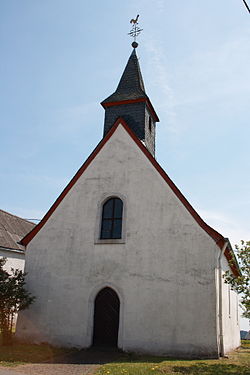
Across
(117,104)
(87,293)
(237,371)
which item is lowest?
(237,371)

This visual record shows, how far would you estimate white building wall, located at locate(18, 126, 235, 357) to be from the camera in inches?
505

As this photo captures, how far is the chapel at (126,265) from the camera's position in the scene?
42.2ft

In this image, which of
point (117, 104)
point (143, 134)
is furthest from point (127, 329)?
point (117, 104)

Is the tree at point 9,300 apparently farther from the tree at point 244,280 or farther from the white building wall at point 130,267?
the tree at point 244,280

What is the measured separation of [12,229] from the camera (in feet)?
86.5

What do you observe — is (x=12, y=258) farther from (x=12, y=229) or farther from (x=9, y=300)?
(x=9, y=300)

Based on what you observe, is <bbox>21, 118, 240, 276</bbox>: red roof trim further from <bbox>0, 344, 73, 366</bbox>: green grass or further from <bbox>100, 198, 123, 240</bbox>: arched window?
<bbox>0, 344, 73, 366</bbox>: green grass

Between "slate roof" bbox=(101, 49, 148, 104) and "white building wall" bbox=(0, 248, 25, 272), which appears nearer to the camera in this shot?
"slate roof" bbox=(101, 49, 148, 104)

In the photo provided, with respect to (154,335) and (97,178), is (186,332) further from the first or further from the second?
(97,178)

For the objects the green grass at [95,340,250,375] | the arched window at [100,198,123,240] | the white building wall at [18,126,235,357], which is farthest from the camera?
the arched window at [100,198,123,240]

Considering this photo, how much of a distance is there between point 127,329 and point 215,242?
462 centimetres

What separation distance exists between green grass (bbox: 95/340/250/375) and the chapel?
3.21 ft

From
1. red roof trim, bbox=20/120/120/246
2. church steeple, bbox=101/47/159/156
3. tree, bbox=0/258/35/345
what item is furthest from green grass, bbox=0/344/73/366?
church steeple, bbox=101/47/159/156

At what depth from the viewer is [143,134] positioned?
677 inches
